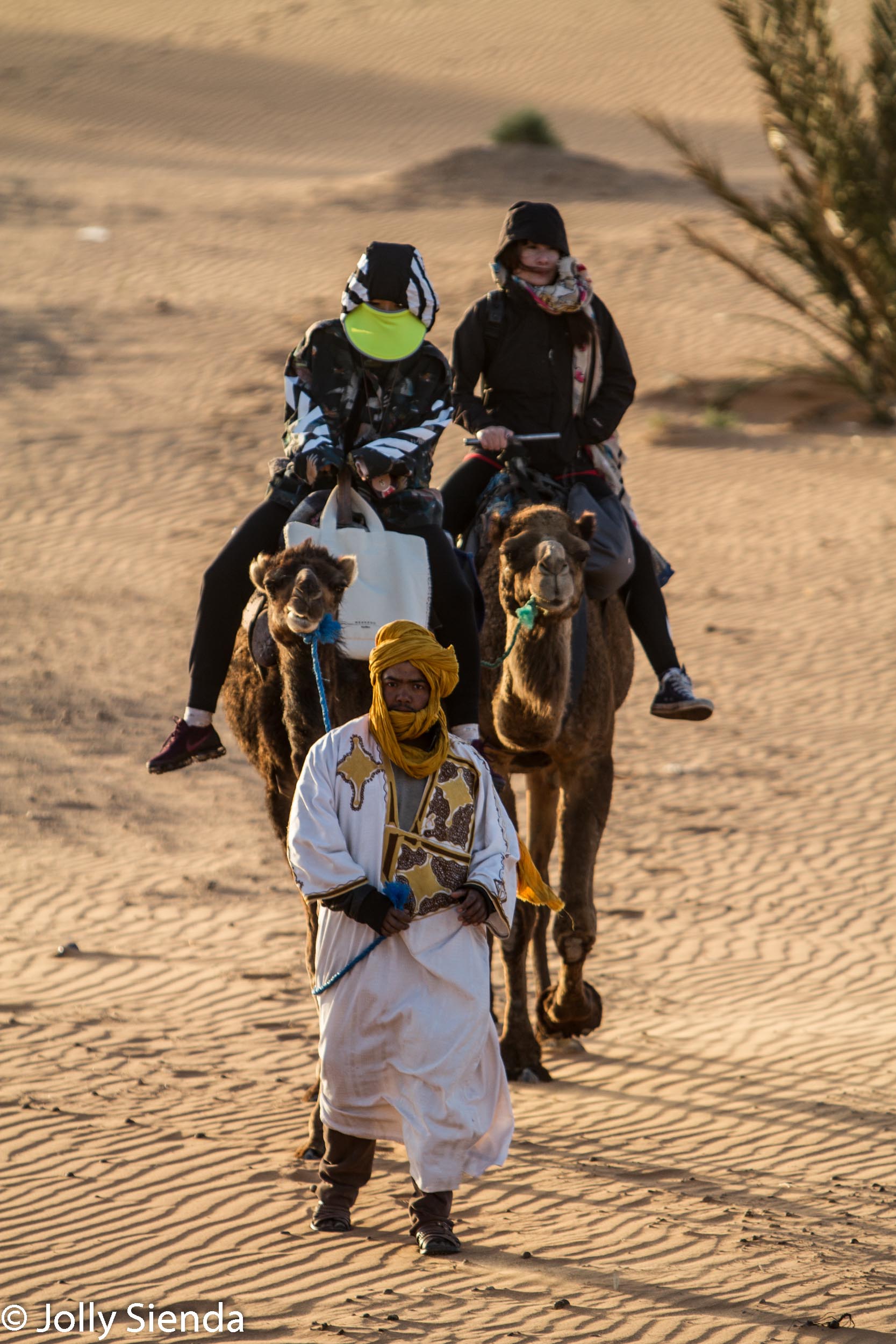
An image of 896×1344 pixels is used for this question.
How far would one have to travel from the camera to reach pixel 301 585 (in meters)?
5.29

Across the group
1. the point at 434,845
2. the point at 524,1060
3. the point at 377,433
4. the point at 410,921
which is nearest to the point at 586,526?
the point at 377,433

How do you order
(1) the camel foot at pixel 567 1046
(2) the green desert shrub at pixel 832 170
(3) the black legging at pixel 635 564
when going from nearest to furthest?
(3) the black legging at pixel 635 564 < (1) the camel foot at pixel 567 1046 < (2) the green desert shrub at pixel 832 170

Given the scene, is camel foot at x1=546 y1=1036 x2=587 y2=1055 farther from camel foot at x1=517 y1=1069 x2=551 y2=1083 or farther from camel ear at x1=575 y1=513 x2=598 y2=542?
camel ear at x1=575 y1=513 x2=598 y2=542

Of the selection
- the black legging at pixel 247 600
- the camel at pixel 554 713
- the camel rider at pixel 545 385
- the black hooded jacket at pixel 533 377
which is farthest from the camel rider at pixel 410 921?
the black hooded jacket at pixel 533 377

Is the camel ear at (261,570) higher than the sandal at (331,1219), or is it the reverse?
the camel ear at (261,570)

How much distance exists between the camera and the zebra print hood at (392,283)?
244 inches

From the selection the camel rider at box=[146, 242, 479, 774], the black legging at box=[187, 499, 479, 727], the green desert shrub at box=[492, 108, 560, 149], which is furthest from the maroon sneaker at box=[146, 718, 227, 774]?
the green desert shrub at box=[492, 108, 560, 149]

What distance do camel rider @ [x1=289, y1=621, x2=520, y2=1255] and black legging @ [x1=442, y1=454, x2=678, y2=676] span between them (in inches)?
97.8

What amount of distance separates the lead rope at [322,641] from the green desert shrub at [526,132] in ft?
108

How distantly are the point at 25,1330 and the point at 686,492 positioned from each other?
1657cm

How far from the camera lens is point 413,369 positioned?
628cm

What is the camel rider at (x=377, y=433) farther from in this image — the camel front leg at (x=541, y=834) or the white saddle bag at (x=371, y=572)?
the camel front leg at (x=541, y=834)

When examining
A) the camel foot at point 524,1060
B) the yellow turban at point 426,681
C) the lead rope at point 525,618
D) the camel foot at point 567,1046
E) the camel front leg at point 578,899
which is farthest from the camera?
the camel foot at point 567,1046

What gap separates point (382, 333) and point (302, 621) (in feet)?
4.86
